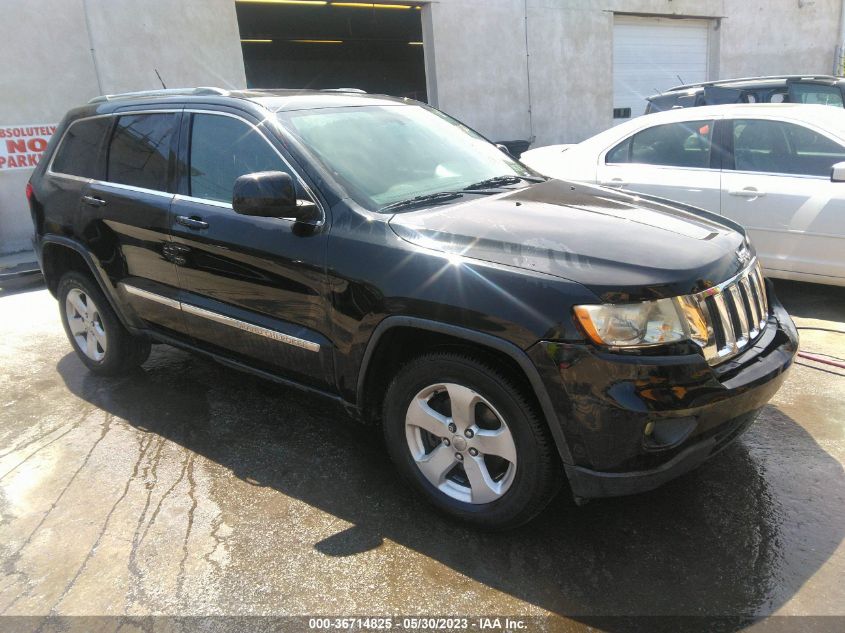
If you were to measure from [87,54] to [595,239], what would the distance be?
873 cm

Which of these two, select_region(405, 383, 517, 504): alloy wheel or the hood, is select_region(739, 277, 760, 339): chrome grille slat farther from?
select_region(405, 383, 517, 504): alloy wheel

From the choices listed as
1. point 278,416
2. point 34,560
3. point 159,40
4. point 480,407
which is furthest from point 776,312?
point 159,40

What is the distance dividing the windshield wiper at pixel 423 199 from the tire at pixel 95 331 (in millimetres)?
2163

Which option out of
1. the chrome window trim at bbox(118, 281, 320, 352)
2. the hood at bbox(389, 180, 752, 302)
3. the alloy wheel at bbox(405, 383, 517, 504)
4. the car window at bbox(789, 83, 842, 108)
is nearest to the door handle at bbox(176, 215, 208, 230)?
the chrome window trim at bbox(118, 281, 320, 352)

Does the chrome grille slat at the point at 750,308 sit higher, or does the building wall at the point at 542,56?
the building wall at the point at 542,56

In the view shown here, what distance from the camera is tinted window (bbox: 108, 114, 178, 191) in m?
3.81

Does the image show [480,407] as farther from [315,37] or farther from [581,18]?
[315,37]

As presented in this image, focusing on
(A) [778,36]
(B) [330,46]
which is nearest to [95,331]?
(A) [778,36]

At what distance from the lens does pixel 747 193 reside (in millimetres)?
5227

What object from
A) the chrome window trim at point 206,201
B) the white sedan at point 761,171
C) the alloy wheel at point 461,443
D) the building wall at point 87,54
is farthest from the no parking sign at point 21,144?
the alloy wheel at point 461,443

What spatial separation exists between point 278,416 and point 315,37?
20.6 m

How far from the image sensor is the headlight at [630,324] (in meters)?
2.34

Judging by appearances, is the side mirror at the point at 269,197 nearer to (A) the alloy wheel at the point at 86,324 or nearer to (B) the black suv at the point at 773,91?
(A) the alloy wheel at the point at 86,324

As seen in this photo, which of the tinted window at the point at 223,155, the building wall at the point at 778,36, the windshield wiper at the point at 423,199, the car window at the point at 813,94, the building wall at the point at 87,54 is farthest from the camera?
the building wall at the point at 778,36
